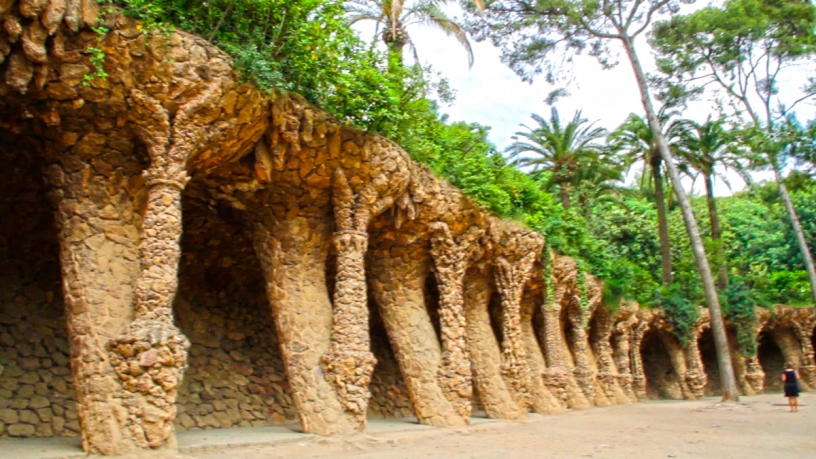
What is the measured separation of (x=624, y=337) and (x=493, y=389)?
10.4 metres

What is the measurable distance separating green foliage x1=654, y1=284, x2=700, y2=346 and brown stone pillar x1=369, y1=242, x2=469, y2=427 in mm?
14185

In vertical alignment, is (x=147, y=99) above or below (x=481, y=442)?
above

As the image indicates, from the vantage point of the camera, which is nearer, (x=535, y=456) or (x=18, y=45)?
(x=18, y=45)

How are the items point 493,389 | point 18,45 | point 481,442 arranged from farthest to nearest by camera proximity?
1. point 493,389
2. point 481,442
3. point 18,45

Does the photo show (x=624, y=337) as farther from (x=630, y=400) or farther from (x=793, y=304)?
(x=793, y=304)

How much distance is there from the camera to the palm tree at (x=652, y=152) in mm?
25750

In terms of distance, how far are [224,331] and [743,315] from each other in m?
19.9

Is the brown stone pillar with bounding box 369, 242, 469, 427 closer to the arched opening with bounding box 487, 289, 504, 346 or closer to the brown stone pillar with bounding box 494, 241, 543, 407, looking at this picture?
the brown stone pillar with bounding box 494, 241, 543, 407

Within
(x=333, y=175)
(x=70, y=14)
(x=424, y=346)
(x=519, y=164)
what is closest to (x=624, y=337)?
(x=519, y=164)

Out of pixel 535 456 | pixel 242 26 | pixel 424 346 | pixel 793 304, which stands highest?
pixel 242 26

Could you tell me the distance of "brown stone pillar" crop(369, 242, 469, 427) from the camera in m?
11.8

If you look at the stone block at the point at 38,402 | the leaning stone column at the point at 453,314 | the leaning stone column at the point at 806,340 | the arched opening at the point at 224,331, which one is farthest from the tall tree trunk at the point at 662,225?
the stone block at the point at 38,402

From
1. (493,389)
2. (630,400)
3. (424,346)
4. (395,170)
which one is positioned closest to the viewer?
(395,170)

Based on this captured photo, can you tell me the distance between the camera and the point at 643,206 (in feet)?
118
